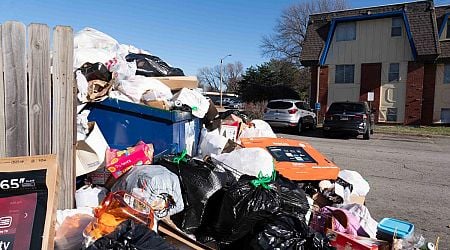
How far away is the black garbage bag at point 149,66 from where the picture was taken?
471 centimetres

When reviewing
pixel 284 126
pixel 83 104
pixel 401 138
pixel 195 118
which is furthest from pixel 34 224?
pixel 401 138

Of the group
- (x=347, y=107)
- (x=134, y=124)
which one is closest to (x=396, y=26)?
(x=347, y=107)

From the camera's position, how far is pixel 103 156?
3064 millimetres

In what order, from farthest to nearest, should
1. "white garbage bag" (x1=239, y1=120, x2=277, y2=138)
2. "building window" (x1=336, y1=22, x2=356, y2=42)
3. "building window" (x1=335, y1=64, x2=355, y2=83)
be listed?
"building window" (x1=335, y1=64, x2=355, y2=83) < "building window" (x1=336, y1=22, x2=356, y2=42) < "white garbage bag" (x1=239, y1=120, x2=277, y2=138)

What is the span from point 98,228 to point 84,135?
1217 mm

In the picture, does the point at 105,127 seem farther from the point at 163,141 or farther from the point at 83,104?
the point at 163,141

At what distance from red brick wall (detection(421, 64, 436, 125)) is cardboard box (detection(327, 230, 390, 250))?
20.5 meters

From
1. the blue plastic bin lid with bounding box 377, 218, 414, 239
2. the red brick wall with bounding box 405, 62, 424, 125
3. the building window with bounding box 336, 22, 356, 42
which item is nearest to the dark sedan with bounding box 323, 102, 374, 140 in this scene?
the red brick wall with bounding box 405, 62, 424, 125

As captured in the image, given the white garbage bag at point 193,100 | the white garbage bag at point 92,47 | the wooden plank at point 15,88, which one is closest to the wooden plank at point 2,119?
the wooden plank at point 15,88

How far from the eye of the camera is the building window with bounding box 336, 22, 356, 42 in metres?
22.0

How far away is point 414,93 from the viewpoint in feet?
67.2

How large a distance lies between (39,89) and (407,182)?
6.08 metres

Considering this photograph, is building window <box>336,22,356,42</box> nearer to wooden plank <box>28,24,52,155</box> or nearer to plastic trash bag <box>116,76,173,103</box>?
plastic trash bag <box>116,76,173,103</box>

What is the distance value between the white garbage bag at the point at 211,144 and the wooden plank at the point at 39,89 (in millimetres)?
2016
